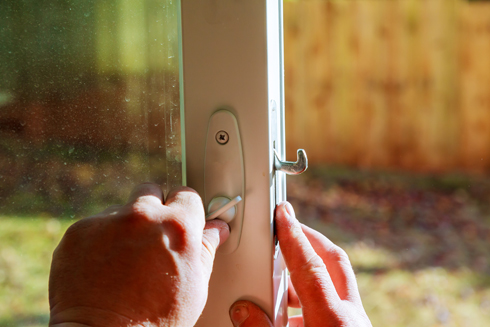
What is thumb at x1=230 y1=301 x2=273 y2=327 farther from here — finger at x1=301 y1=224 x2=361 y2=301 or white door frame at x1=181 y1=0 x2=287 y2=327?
finger at x1=301 y1=224 x2=361 y2=301

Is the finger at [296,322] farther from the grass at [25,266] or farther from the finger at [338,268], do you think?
the grass at [25,266]

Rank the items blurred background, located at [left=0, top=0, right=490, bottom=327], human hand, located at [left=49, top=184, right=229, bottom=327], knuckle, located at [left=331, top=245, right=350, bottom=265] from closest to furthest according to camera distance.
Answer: human hand, located at [left=49, top=184, right=229, bottom=327] → blurred background, located at [left=0, top=0, right=490, bottom=327] → knuckle, located at [left=331, top=245, right=350, bottom=265]

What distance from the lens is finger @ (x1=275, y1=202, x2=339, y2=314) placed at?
446mm

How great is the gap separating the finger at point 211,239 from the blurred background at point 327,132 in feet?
0.33

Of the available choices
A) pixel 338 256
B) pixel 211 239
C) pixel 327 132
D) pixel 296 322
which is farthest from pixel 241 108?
pixel 327 132

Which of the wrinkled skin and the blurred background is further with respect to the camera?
the blurred background

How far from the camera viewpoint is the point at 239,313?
47cm

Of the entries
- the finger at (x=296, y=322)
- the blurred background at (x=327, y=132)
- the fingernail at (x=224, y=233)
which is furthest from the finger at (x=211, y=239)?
the finger at (x=296, y=322)

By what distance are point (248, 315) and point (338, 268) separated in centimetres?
15

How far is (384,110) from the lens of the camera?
2584mm

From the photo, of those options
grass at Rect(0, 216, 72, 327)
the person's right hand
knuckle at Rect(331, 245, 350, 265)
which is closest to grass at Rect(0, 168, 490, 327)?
grass at Rect(0, 216, 72, 327)

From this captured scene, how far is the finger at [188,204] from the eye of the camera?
0.38 m

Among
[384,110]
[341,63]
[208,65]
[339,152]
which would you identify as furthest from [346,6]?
[208,65]

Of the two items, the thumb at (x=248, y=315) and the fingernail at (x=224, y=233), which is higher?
the fingernail at (x=224, y=233)
